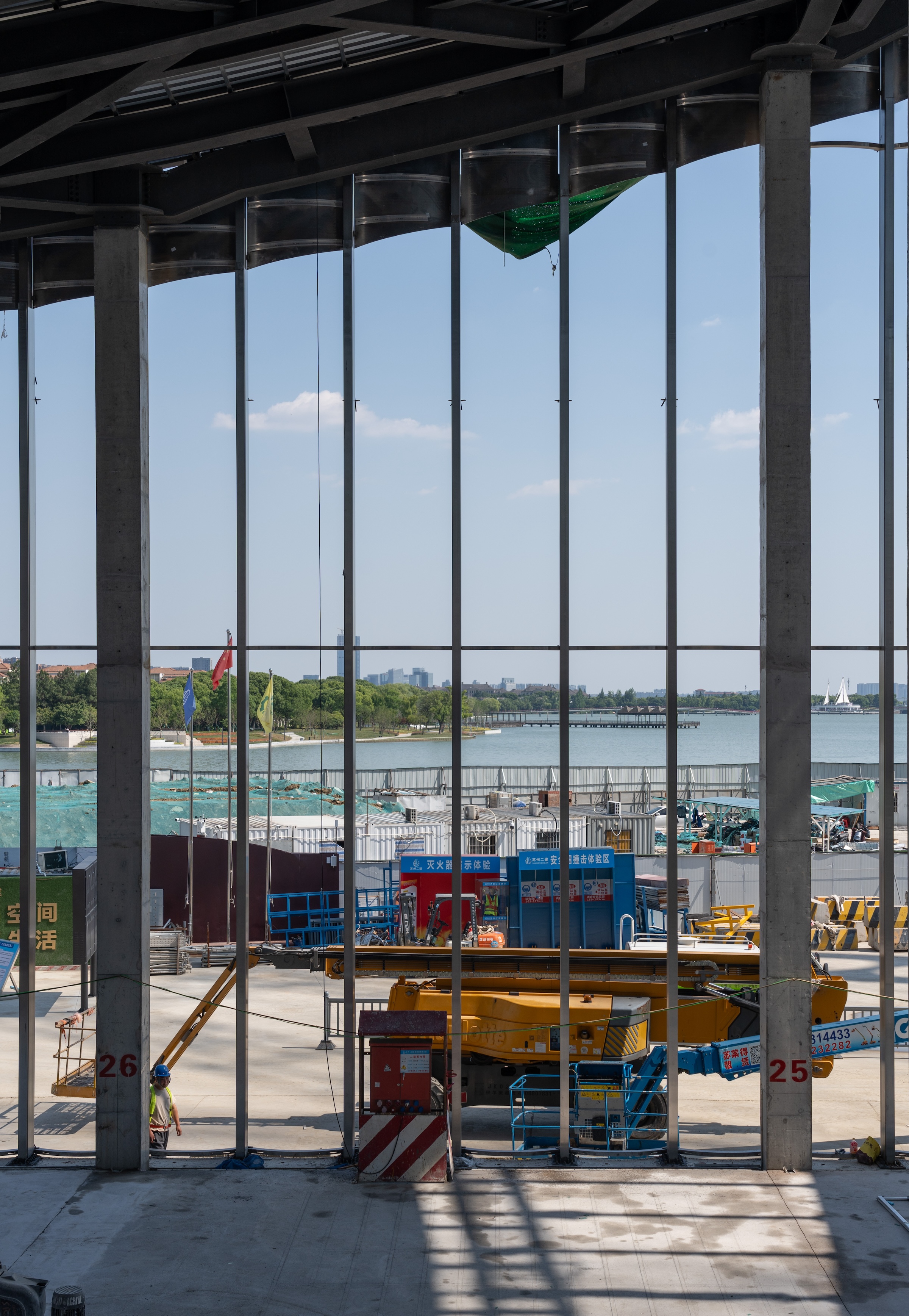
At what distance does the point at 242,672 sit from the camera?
10727 mm

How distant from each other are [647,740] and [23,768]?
5882 cm

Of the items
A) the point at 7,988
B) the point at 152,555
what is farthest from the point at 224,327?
the point at 7,988

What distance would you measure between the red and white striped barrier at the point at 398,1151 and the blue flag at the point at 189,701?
620 cm

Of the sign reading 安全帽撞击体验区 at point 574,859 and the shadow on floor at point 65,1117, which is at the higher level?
the sign reading 安全帽撞击体验区 at point 574,859

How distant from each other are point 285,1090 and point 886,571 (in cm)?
1017

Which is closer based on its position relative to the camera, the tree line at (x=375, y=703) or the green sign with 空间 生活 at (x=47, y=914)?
the tree line at (x=375, y=703)

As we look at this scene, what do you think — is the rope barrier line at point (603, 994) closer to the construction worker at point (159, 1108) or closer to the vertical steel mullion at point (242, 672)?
the vertical steel mullion at point (242, 672)

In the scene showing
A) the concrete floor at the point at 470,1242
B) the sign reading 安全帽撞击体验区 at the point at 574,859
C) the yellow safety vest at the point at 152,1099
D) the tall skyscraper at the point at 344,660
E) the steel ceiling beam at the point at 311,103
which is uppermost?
the steel ceiling beam at the point at 311,103

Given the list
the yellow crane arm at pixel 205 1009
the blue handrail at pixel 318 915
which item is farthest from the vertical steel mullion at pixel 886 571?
the blue handrail at pixel 318 915

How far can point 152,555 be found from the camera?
11180mm

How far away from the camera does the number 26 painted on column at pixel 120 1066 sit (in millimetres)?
10477

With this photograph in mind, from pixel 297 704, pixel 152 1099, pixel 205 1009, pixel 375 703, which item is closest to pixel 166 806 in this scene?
pixel 297 704

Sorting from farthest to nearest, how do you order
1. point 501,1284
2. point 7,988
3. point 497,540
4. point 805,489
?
point 7,988 → point 497,540 → point 805,489 → point 501,1284

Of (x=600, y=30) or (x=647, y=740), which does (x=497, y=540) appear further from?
(x=647, y=740)
